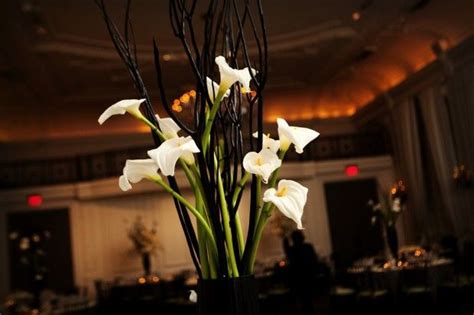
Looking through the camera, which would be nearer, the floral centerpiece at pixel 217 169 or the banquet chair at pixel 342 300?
the floral centerpiece at pixel 217 169

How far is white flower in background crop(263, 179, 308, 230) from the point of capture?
1233 millimetres

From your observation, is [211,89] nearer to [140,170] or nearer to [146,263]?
[140,170]

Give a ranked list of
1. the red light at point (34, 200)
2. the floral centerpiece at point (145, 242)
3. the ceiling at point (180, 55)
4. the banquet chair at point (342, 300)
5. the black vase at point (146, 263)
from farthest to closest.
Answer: the red light at point (34, 200)
the floral centerpiece at point (145, 242)
the black vase at point (146, 263)
the ceiling at point (180, 55)
the banquet chair at point (342, 300)

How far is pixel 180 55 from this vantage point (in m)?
11.7

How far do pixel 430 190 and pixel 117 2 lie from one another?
27.1ft

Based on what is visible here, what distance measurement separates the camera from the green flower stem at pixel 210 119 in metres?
1.35

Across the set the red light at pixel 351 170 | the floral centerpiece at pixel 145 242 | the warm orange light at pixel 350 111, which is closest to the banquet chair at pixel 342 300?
the floral centerpiece at pixel 145 242

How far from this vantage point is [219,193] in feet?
4.58

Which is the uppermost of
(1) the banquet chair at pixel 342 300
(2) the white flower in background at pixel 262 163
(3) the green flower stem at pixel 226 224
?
(2) the white flower in background at pixel 262 163

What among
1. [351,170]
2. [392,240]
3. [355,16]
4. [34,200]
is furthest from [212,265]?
[351,170]

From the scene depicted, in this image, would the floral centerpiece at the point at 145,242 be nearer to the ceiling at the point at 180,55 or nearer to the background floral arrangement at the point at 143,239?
the background floral arrangement at the point at 143,239

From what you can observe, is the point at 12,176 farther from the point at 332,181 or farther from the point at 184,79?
the point at 332,181

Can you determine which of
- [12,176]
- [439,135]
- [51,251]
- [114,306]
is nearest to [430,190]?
[439,135]

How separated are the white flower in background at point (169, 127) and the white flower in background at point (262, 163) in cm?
25
